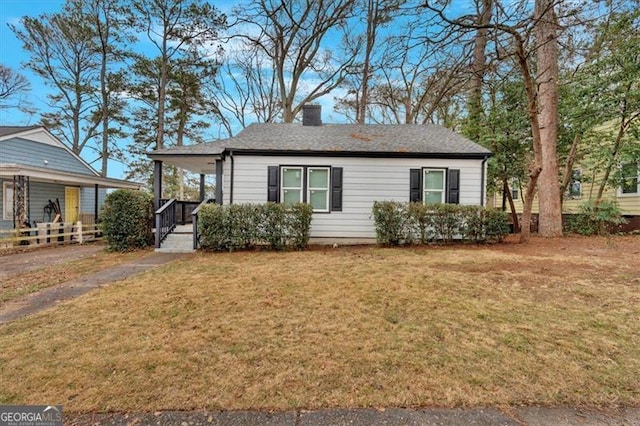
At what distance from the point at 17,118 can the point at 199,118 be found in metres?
11.0

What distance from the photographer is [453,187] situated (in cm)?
973

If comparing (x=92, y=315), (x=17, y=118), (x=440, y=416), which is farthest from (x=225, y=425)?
(x=17, y=118)

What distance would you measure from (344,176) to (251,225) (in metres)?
3.28

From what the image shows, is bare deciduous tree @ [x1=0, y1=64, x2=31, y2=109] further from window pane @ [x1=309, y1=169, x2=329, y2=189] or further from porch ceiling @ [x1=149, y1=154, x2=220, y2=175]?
window pane @ [x1=309, y1=169, x2=329, y2=189]

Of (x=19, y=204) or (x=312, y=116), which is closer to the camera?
(x=19, y=204)

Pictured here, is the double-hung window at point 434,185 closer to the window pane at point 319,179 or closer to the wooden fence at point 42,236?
the window pane at point 319,179

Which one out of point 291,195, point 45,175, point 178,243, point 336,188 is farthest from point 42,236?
point 336,188

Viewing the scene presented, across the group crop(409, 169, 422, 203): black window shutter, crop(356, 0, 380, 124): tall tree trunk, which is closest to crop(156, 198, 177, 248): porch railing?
crop(409, 169, 422, 203): black window shutter

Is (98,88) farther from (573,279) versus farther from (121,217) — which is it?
(573,279)

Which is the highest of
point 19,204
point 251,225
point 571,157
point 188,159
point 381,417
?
point 571,157

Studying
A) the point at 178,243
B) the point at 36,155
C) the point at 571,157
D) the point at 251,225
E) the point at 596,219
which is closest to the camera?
the point at 251,225

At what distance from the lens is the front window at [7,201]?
12.5m

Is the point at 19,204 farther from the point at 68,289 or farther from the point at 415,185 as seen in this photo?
the point at 415,185

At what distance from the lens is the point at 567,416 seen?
2.08 m
